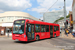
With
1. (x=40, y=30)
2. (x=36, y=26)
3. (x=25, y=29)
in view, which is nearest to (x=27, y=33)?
(x=25, y=29)

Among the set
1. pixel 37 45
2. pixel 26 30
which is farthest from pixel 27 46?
pixel 26 30

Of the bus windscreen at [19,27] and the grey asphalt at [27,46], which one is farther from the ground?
the bus windscreen at [19,27]


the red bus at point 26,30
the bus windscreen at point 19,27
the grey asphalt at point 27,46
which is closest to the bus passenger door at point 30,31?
the red bus at point 26,30

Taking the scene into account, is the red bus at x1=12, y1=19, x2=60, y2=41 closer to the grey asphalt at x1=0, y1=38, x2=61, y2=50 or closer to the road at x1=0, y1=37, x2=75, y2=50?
the road at x1=0, y1=37, x2=75, y2=50

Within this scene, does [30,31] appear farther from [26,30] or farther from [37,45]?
[37,45]

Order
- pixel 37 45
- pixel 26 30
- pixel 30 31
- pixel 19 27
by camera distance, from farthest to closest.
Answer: pixel 30 31
pixel 19 27
pixel 26 30
pixel 37 45

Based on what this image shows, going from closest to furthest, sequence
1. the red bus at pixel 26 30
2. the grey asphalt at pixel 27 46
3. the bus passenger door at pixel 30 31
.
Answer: the grey asphalt at pixel 27 46 → the red bus at pixel 26 30 → the bus passenger door at pixel 30 31

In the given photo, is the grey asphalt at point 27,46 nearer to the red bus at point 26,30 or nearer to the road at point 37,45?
the road at point 37,45

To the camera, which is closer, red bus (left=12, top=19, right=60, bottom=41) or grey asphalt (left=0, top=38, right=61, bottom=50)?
grey asphalt (left=0, top=38, right=61, bottom=50)

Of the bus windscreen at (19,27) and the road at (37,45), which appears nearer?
the road at (37,45)

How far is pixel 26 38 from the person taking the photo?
39.9 feet

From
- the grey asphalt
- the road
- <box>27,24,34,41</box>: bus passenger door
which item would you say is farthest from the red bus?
the grey asphalt

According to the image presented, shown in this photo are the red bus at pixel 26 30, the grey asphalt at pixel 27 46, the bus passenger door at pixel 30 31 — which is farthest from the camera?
the bus passenger door at pixel 30 31

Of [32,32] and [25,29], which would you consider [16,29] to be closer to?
[25,29]
